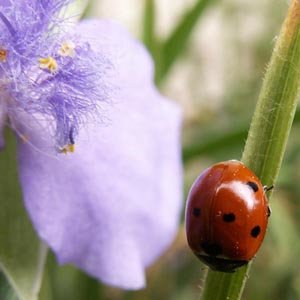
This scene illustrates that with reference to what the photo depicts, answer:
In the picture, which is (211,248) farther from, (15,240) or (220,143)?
(220,143)

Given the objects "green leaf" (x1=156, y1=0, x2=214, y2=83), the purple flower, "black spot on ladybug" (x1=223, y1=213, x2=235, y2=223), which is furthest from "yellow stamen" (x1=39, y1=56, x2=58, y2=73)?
"green leaf" (x1=156, y1=0, x2=214, y2=83)

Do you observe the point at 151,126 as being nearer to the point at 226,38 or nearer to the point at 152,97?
the point at 152,97

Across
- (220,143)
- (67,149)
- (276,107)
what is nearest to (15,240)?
(67,149)

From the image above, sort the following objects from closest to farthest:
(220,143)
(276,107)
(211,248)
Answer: (276,107), (211,248), (220,143)

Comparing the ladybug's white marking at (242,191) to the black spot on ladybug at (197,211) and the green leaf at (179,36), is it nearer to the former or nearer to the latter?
the black spot on ladybug at (197,211)

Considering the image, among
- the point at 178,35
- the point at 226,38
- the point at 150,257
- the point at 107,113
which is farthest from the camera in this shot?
the point at 226,38

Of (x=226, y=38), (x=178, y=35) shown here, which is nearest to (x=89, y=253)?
(x=178, y=35)

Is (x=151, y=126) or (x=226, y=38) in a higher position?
(x=151, y=126)
